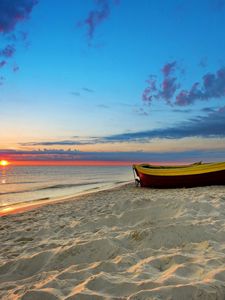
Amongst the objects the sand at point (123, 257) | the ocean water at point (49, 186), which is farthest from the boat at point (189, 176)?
the sand at point (123, 257)

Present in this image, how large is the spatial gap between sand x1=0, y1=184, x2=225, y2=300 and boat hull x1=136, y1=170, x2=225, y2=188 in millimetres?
8324

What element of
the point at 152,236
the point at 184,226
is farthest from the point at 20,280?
the point at 184,226

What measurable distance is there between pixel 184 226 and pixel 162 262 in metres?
1.60

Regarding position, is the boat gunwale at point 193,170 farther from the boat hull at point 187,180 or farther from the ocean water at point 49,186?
the ocean water at point 49,186

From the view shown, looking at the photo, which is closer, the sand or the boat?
the sand

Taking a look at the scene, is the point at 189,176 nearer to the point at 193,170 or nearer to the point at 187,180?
the point at 187,180

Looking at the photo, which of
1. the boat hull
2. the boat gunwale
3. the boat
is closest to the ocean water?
the boat hull

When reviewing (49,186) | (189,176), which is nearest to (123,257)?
(189,176)

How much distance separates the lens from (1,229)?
7480 mm

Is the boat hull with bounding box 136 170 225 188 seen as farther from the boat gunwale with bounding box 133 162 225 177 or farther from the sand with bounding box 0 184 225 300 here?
the sand with bounding box 0 184 225 300

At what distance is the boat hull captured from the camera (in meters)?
15.0

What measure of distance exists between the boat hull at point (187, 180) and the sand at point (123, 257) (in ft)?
27.3

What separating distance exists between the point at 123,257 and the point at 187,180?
1228 centimetres

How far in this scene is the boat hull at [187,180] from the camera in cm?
1500
